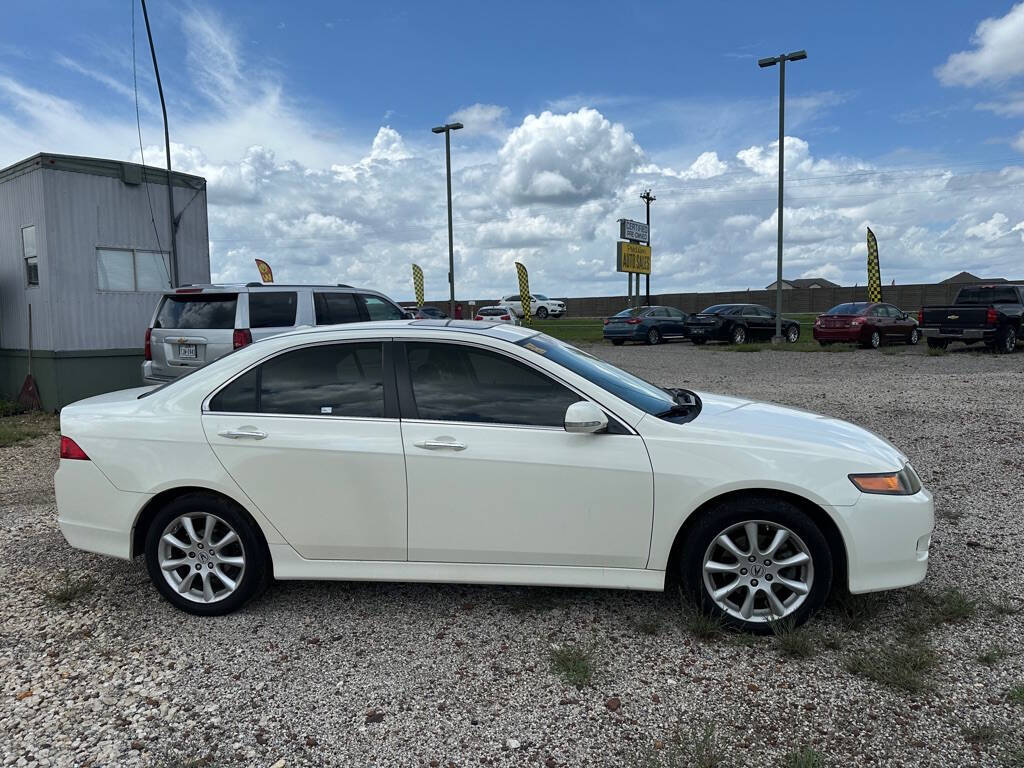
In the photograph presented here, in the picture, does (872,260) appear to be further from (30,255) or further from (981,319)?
(30,255)

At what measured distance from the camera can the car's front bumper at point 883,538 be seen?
3.44 metres

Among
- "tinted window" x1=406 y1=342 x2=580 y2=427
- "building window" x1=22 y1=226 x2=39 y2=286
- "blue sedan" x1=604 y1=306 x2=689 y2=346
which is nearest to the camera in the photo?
"tinted window" x1=406 y1=342 x2=580 y2=427

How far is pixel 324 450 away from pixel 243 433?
1.47 feet

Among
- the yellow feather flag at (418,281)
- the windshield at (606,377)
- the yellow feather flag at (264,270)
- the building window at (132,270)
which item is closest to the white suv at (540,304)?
the yellow feather flag at (418,281)

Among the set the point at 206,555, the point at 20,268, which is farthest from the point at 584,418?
the point at 20,268

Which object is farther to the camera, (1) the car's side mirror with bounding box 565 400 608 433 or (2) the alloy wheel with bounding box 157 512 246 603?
(2) the alloy wheel with bounding box 157 512 246 603

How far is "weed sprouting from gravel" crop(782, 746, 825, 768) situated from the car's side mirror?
152cm

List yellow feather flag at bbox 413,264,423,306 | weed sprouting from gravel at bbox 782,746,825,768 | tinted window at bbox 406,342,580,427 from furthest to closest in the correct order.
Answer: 1. yellow feather flag at bbox 413,264,423,306
2. tinted window at bbox 406,342,580,427
3. weed sprouting from gravel at bbox 782,746,825,768

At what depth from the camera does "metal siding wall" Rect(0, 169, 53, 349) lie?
10.9m

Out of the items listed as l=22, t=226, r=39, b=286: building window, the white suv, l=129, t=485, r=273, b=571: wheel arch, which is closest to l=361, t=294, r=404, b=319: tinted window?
l=22, t=226, r=39, b=286: building window

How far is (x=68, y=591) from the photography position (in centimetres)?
425

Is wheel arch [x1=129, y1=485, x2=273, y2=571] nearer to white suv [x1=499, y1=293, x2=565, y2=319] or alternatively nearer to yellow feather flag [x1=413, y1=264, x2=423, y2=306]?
yellow feather flag [x1=413, y1=264, x2=423, y2=306]

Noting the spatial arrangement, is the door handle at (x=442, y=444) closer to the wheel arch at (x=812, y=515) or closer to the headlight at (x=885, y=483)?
the wheel arch at (x=812, y=515)

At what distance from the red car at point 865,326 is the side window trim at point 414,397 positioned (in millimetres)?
20915
